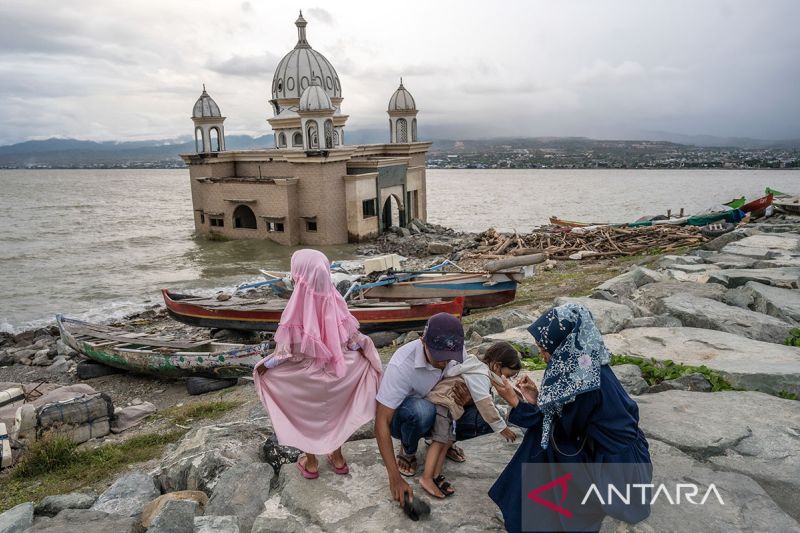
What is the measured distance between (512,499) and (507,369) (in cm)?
79

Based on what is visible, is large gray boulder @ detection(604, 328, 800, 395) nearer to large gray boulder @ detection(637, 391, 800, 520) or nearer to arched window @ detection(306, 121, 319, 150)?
large gray boulder @ detection(637, 391, 800, 520)

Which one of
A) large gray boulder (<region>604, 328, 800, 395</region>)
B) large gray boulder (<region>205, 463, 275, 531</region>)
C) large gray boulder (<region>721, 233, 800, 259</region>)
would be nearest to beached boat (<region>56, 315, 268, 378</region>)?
large gray boulder (<region>205, 463, 275, 531</region>)

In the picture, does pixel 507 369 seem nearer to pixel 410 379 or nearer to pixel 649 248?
pixel 410 379

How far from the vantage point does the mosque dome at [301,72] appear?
108 feet

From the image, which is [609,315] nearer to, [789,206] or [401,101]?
[789,206]

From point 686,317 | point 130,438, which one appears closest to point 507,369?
point 686,317

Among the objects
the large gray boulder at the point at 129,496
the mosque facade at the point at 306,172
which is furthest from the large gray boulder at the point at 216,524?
the mosque facade at the point at 306,172

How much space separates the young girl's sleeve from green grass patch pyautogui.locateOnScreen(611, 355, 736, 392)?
2.55 metres

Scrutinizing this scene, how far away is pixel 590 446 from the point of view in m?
2.89

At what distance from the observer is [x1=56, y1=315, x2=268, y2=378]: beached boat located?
9.04 m

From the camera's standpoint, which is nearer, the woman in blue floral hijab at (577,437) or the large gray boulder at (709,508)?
the woman in blue floral hijab at (577,437)

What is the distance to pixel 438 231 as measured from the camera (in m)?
30.6

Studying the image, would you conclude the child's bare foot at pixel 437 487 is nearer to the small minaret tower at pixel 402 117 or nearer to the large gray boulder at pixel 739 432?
the large gray boulder at pixel 739 432

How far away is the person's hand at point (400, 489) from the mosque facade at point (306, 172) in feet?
76.8
